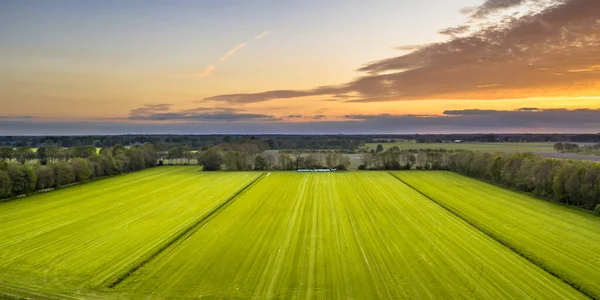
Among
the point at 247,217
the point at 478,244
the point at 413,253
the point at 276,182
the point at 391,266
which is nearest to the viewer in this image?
the point at 391,266

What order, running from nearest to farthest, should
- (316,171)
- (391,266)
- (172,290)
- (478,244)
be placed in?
(172,290), (391,266), (478,244), (316,171)

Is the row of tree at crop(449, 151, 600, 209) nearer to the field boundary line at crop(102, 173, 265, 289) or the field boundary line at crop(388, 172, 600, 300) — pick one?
the field boundary line at crop(388, 172, 600, 300)

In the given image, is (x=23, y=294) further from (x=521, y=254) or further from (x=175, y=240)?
(x=521, y=254)

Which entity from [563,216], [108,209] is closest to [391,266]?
[563,216]

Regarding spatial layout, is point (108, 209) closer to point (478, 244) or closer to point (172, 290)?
point (172, 290)

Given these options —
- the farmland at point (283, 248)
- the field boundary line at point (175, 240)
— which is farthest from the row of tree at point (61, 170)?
the field boundary line at point (175, 240)

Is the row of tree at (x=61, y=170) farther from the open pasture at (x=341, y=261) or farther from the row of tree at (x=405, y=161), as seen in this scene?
the row of tree at (x=405, y=161)

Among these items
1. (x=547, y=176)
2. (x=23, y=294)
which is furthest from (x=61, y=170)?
(x=547, y=176)
